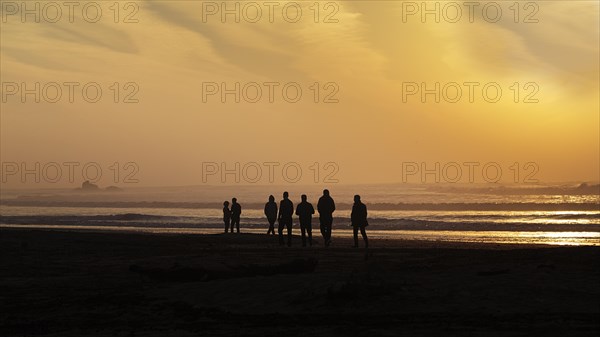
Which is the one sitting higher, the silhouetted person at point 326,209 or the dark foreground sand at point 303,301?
the silhouetted person at point 326,209

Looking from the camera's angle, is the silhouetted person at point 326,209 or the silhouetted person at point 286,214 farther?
the silhouetted person at point 286,214

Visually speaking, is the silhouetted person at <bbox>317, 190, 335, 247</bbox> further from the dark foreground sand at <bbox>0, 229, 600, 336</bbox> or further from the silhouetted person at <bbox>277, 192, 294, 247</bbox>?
the dark foreground sand at <bbox>0, 229, 600, 336</bbox>

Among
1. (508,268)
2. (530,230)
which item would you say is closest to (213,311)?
(508,268)

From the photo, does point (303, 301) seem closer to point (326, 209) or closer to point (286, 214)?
point (326, 209)

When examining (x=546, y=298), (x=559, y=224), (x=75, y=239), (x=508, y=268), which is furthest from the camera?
(x=559, y=224)

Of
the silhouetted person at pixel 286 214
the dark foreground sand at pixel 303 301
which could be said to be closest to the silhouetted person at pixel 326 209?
the silhouetted person at pixel 286 214

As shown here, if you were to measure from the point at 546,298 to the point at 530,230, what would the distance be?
3294 centimetres

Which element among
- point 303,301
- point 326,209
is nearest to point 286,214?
point 326,209

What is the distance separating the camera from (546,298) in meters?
10.7

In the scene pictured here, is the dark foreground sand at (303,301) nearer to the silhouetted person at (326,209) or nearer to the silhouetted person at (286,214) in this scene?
the silhouetted person at (326,209)

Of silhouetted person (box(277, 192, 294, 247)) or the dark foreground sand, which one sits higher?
silhouetted person (box(277, 192, 294, 247))

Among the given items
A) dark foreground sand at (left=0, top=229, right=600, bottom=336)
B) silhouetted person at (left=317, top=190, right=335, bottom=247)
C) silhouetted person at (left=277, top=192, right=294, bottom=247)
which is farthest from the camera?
silhouetted person at (left=277, top=192, right=294, bottom=247)

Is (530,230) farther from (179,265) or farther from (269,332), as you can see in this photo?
(269,332)

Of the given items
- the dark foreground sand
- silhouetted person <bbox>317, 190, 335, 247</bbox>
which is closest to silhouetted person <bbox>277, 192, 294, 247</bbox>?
silhouetted person <bbox>317, 190, 335, 247</bbox>
